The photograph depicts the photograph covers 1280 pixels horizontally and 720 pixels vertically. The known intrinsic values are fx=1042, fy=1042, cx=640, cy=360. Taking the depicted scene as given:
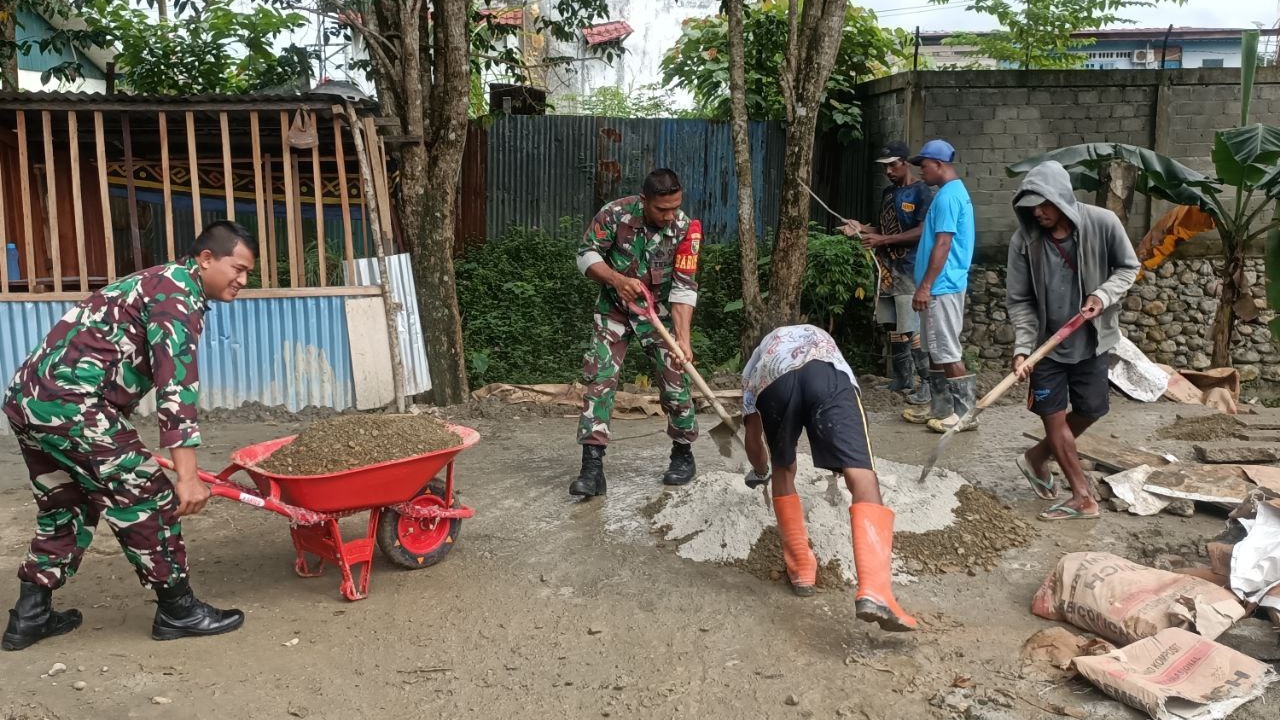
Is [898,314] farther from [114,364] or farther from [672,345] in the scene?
[114,364]

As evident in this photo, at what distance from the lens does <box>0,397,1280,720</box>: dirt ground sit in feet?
11.3

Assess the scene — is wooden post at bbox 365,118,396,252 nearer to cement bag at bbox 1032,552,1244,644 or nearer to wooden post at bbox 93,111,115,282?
wooden post at bbox 93,111,115,282

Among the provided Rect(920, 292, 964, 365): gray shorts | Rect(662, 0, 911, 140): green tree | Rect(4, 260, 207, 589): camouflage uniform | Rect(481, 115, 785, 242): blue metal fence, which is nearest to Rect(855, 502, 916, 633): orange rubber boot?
Rect(4, 260, 207, 589): camouflage uniform

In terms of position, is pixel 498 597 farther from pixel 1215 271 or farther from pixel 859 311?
pixel 1215 271

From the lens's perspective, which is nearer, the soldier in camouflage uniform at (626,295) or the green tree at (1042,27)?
the soldier in camouflage uniform at (626,295)

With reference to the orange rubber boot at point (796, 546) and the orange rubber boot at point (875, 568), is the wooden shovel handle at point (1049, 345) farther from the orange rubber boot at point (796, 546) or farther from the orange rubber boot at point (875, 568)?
the orange rubber boot at point (875, 568)

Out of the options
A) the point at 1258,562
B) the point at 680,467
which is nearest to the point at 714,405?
the point at 680,467

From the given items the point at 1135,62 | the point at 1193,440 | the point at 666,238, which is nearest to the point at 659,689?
the point at 666,238

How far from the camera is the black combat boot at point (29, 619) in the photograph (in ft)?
12.4

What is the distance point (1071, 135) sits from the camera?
9.69 meters

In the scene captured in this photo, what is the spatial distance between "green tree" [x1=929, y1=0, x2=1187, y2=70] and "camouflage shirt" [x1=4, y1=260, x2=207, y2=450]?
36.7ft

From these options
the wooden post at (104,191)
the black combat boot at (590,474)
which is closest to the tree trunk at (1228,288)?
the black combat boot at (590,474)

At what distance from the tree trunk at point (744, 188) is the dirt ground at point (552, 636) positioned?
3.50 metres

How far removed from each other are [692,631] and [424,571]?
52.8 inches
